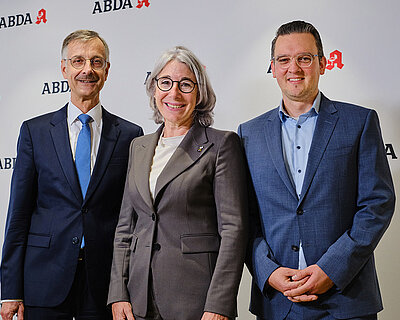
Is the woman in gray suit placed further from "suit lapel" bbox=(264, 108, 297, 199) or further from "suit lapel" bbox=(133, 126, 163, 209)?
"suit lapel" bbox=(264, 108, 297, 199)

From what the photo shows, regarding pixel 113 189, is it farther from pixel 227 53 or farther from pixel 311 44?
pixel 227 53

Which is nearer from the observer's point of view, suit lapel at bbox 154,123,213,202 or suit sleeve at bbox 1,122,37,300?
suit lapel at bbox 154,123,213,202

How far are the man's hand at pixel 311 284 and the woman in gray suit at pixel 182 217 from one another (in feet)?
0.71

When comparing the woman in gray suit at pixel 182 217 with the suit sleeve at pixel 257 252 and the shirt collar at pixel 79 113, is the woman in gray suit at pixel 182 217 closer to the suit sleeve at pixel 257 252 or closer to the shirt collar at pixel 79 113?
the suit sleeve at pixel 257 252

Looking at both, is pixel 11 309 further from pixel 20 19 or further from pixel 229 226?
pixel 20 19

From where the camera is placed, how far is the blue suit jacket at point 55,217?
2330 mm

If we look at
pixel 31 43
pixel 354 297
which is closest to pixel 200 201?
pixel 354 297

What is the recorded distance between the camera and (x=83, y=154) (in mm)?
2416

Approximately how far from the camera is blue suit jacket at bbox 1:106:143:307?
233 centimetres

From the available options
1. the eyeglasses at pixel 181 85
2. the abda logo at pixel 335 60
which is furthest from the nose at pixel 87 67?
the abda logo at pixel 335 60

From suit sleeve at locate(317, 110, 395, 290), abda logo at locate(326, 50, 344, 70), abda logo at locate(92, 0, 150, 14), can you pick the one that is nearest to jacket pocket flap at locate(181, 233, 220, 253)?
suit sleeve at locate(317, 110, 395, 290)

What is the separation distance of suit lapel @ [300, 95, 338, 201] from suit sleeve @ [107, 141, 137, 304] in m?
0.73

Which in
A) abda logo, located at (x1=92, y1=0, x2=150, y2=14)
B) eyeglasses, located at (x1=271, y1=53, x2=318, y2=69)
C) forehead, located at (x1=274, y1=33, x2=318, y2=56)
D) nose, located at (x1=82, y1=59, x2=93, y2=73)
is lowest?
eyeglasses, located at (x1=271, y1=53, x2=318, y2=69)

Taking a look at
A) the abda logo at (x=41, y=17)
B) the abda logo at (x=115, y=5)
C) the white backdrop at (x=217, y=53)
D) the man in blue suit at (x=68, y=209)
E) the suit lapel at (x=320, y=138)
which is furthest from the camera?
the abda logo at (x=41, y=17)
